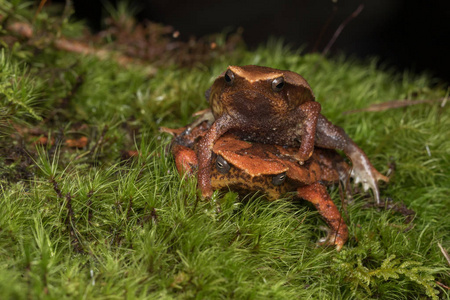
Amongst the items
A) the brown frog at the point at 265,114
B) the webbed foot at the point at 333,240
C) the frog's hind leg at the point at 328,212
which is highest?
the brown frog at the point at 265,114

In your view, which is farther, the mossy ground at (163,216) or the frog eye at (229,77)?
the frog eye at (229,77)

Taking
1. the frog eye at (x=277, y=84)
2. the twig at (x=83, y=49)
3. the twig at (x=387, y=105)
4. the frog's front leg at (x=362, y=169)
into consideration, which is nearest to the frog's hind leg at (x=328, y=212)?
the frog's front leg at (x=362, y=169)

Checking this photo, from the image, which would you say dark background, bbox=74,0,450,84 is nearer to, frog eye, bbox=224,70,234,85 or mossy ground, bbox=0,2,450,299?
mossy ground, bbox=0,2,450,299

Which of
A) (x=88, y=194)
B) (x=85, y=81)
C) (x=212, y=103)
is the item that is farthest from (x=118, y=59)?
(x=88, y=194)

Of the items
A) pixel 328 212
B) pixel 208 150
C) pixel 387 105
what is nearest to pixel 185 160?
pixel 208 150

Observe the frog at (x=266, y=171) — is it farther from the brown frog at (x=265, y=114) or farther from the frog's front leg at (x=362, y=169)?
the frog's front leg at (x=362, y=169)

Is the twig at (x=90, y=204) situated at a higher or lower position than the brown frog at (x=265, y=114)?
lower

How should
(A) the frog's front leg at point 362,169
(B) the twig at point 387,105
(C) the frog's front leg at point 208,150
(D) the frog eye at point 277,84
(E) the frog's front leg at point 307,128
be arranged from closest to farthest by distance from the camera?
1. (D) the frog eye at point 277,84
2. (C) the frog's front leg at point 208,150
3. (E) the frog's front leg at point 307,128
4. (A) the frog's front leg at point 362,169
5. (B) the twig at point 387,105

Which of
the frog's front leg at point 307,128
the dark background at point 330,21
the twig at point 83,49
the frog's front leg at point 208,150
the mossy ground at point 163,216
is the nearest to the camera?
the mossy ground at point 163,216

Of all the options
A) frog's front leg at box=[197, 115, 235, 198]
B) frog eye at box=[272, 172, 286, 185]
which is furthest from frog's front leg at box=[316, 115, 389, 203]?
frog's front leg at box=[197, 115, 235, 198]
